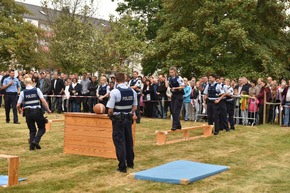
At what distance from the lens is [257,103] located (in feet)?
65.3

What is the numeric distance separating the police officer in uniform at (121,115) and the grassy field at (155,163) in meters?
0.45

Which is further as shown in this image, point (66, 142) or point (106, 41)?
point (106, 41)

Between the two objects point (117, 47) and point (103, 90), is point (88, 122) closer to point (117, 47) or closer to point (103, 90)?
point (103, 90)

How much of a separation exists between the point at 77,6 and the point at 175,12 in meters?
10.5

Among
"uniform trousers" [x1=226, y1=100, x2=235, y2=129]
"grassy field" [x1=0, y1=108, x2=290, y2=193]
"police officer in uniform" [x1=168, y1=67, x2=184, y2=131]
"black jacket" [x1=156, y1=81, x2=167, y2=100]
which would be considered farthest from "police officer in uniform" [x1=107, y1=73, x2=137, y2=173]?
"black jacket" [x1=156, y1=81, x2=167, y2=100]

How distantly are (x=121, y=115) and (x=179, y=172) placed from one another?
5.41ft

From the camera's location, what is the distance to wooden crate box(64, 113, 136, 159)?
11406 millimetres

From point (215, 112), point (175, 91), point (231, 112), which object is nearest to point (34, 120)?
point (175, 91)

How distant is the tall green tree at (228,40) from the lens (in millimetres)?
30750

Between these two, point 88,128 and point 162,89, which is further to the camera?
point 162,89

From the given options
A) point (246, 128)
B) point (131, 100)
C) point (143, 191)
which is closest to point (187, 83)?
point (246, 128)

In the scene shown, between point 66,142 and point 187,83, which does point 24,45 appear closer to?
point 187,83

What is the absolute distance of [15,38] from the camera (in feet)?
156

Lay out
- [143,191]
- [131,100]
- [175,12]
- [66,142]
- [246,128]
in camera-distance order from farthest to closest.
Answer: [175,12]
[246,128]
[66,142]
[131,100]
[143,191]
